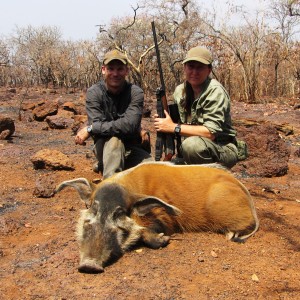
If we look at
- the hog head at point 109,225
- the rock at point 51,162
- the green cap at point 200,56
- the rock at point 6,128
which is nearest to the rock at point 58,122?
the rock at point 6,128

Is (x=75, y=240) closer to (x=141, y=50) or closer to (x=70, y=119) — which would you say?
(x=70, y=119)

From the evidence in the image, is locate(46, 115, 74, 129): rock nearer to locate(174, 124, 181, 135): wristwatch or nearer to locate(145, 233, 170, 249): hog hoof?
locate(174, 124, 181, 135): wristwatch

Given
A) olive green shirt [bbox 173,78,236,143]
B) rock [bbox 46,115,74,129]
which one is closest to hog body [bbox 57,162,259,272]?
olive green shirt [bbox 173,78,236,143]

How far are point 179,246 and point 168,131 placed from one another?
1388 millimetres

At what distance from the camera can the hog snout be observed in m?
3.02

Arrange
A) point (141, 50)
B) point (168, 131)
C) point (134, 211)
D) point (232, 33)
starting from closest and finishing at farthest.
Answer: point (134, 211)
point (168, 131)
point (232, 33)
point (141, 50)

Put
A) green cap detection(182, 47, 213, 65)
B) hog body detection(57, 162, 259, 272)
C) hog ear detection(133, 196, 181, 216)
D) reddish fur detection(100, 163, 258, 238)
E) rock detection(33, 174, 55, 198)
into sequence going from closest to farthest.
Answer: hog body detection(57, 162, 259, 272) < hog ear detection(133, 196, 181, 216) < reddish fur detection(100, 163, 258, 238) < green cap detection(182, 47, 213, 65) < rock detection(33, 174, 55, 198)

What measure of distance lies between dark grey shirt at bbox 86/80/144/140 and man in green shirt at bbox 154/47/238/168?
441mm

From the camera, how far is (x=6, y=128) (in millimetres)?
9156

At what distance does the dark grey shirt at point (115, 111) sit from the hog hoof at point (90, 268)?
2084mm

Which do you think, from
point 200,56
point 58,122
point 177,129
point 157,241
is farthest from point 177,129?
point 58,122

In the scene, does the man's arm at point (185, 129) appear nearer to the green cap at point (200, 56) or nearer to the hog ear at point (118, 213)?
the green cap at point (200, 56)

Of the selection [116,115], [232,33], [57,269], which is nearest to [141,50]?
[232,33]

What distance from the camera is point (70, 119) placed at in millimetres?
11211
